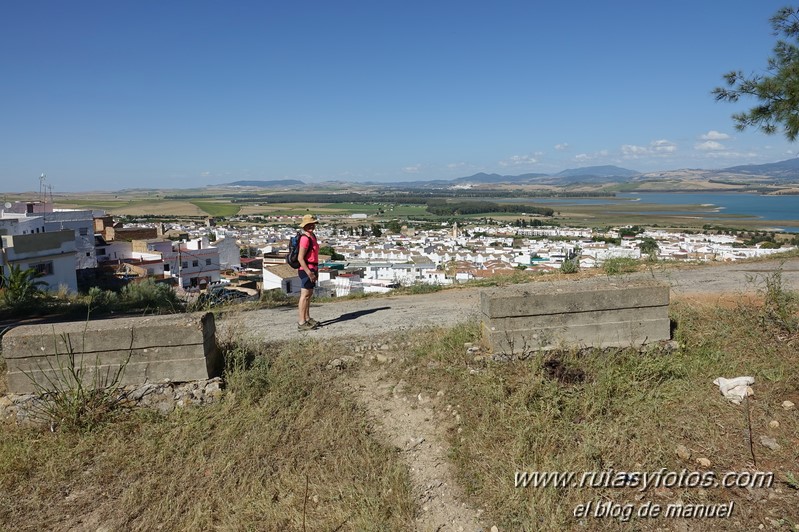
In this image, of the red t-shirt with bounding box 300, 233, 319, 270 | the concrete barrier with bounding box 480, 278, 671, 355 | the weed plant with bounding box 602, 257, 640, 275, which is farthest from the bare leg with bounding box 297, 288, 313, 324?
the weed plant with bounding box 602, 257, 640, 275

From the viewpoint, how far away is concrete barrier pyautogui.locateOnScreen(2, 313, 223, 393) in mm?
4789

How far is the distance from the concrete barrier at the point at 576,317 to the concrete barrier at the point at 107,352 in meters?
2.94

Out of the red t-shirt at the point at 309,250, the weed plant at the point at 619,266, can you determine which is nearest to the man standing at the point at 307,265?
the red t-shirt at the point at 309,250

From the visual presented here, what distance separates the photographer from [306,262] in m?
6.81

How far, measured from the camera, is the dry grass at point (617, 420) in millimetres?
3480

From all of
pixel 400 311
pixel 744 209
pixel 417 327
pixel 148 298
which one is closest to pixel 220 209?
pixel 744 209

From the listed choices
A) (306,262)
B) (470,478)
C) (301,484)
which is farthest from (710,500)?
(306,262)

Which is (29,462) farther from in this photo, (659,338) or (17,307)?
(17,307)

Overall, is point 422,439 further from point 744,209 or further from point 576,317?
point 744,209

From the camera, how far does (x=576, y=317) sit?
525 centimetres

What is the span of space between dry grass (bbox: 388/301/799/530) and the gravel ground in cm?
112

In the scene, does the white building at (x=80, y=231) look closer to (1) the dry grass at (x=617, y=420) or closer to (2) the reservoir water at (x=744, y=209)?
(1) the dry grass at (x=617, y=420)

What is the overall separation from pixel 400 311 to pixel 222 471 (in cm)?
479

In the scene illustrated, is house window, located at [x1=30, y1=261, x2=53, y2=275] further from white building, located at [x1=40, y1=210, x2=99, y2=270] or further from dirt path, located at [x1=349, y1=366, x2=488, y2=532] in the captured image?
dirt path, located at [x1=349, y1=366, x2=488, y2=532]
